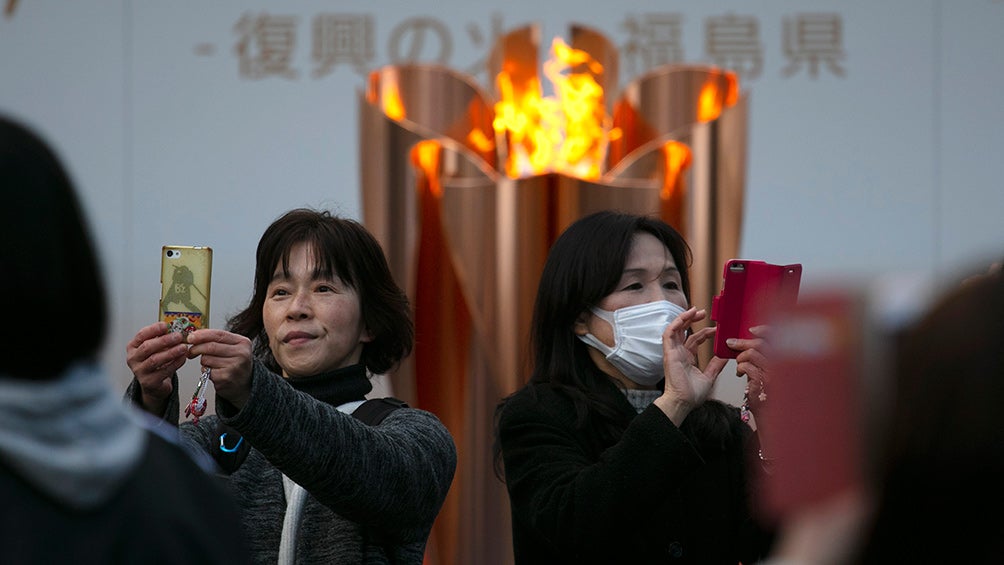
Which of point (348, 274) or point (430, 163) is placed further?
point (430, 163)

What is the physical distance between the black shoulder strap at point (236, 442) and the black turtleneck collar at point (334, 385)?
0.14 feet

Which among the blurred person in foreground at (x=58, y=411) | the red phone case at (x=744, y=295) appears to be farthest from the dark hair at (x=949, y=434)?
the red phone case at (x=744, y=295)

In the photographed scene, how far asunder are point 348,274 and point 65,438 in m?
1.15

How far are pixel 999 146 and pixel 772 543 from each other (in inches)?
108

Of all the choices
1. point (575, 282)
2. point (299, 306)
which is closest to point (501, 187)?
point (575, 282)

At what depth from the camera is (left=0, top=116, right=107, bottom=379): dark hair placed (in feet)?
2.94

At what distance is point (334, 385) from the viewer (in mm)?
1972

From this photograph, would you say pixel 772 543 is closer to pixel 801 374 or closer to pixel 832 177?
pixel 801 374

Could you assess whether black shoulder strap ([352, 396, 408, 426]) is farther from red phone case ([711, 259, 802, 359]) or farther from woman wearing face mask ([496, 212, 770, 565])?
red phone case ([711, 259, 802, 359])

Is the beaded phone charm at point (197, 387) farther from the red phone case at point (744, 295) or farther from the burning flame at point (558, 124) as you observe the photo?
the burning flame at point (558, 124)

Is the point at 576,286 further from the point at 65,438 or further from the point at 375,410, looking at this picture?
the point at 65,438

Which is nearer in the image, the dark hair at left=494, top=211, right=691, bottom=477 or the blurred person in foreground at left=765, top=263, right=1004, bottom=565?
the blurred person in foreground at left=765, top=263, right=1004, bottom=565

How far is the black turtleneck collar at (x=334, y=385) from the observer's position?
1.96 meters

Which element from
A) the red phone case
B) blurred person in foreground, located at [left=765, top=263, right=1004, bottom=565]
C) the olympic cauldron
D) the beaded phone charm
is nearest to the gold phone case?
the beaded phone charm
